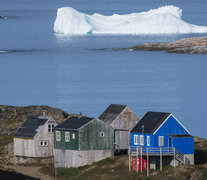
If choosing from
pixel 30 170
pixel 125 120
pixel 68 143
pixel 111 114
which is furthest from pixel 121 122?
pixel 30 170

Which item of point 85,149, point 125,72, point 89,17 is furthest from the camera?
point 89,17

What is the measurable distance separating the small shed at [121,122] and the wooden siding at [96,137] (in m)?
0.96

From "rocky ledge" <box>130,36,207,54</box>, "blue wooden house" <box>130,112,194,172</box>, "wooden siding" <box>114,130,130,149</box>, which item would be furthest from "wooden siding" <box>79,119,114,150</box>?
"rocky ledge" <box>130,36,207,54</box>

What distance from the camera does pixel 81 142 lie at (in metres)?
49.0

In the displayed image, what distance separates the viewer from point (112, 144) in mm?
50781

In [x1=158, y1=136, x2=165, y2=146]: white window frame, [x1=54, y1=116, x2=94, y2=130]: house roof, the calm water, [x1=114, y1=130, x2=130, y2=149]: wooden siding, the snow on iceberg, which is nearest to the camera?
[x1=158, y1=136, x2=165, y2=146]: white window frame

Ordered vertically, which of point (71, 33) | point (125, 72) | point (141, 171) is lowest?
point (141, 171)

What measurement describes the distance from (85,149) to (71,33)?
138m

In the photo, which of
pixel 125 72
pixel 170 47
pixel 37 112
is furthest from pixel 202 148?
pixel 170 47

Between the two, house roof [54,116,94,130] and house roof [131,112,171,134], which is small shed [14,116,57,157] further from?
house roof [131,112,171,134]

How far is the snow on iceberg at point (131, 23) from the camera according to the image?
172 meters

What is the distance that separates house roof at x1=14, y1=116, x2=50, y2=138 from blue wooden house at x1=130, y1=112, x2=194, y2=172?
8.49 m

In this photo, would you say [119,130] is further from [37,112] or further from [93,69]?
[93,69]

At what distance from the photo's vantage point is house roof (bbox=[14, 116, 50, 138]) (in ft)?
172
